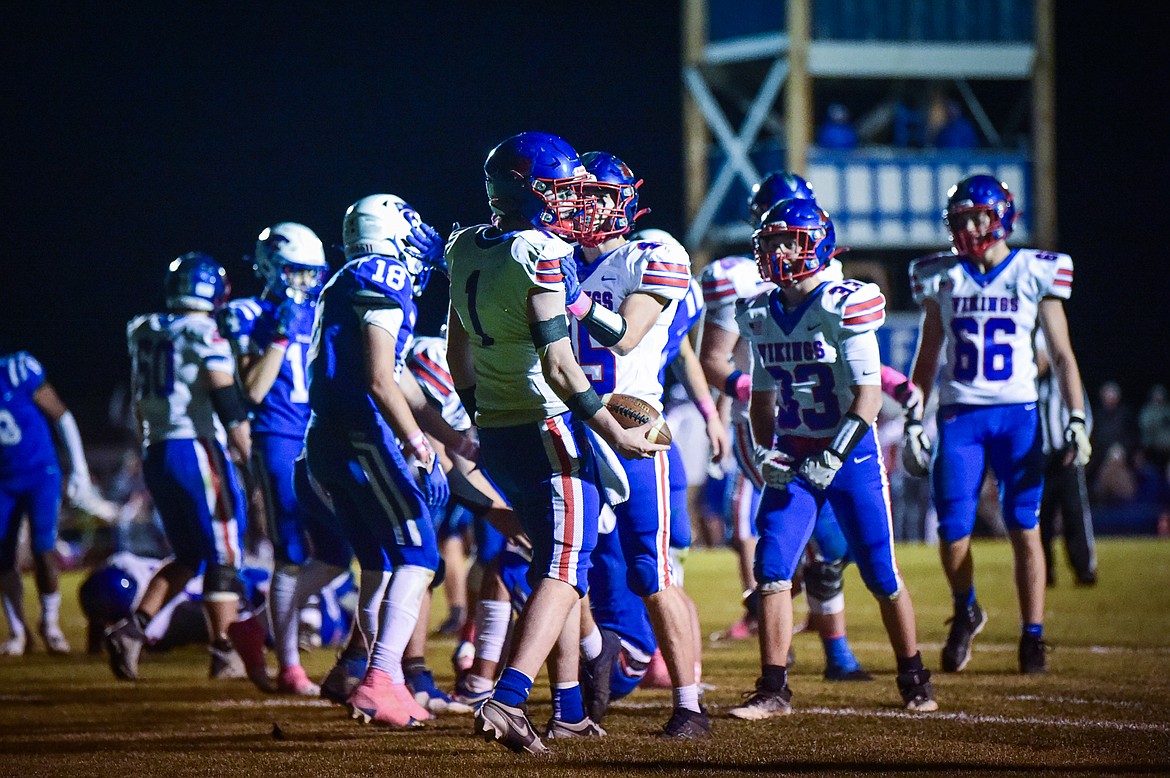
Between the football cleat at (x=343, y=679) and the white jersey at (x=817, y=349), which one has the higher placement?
the white jersey at (x=817, y=349)

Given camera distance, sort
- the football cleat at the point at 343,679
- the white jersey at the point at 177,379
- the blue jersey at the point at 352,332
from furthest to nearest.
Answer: the white jersey at the point at 177,379, the football cleat at the point at 343,679, the blue jersey at the point at 352,332

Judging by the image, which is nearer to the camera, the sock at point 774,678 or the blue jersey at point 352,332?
the blue jersey at point 352,332

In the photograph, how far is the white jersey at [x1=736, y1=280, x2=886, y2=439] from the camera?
4891mm

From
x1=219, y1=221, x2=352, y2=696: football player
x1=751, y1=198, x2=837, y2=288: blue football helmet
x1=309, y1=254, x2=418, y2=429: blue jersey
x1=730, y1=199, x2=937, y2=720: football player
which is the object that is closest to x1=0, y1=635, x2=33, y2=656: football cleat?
x1=219, y1=221, x2=352, y2=696: football player

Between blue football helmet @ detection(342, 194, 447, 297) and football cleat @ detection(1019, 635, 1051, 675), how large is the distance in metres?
2.80

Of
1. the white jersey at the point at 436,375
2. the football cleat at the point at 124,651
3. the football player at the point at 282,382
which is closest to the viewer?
the white jersey at the point at 436,375

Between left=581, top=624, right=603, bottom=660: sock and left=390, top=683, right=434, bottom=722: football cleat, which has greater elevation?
left=581, top=624, right=603, bottom=660: sock

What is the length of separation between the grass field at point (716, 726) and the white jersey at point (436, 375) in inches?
45.1

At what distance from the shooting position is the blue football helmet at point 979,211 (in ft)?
19.7

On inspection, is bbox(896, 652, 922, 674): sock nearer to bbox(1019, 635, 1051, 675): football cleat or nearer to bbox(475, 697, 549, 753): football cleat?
bbox(1019, 635, 1051, 675): football cleat

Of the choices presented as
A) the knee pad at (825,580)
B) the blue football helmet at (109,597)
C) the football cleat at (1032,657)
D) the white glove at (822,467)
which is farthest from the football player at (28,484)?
the football cleat at (1032,657)

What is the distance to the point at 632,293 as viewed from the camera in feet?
15.2

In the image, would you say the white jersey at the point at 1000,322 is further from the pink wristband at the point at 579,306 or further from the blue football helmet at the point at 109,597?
the blue football helmet at the point at 109,597

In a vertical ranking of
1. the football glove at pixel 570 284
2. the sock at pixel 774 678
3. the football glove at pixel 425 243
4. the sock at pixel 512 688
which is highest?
the football glove at pixel 425 243
